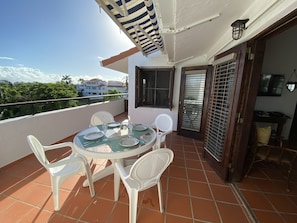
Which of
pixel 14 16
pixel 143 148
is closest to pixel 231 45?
pixel 143 148

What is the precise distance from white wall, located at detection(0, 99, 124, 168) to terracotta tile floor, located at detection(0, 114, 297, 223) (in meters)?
0.26

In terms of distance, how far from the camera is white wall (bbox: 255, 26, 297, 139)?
279cm

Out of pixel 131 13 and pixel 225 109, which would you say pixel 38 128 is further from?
pixel 225 109

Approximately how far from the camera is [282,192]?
1.69 metres

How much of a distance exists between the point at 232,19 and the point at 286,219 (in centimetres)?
218

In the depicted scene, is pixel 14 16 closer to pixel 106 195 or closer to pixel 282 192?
pixel 106 195

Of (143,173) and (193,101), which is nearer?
(143,173)

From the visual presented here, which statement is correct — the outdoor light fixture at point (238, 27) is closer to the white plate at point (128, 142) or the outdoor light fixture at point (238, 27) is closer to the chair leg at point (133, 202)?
the white plate at point (128, 142)

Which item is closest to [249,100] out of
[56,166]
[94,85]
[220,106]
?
[220,106]

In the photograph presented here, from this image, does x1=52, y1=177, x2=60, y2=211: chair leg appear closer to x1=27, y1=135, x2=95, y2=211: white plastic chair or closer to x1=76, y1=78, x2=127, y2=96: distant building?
x1=27, y1=135, x2=95, y2=211: white plastic chair

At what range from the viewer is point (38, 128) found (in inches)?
96.9


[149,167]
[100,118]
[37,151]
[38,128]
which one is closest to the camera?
[149,167]

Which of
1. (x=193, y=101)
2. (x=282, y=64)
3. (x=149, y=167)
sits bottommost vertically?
(x=149, y=167)

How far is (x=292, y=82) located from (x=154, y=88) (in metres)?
3.21
